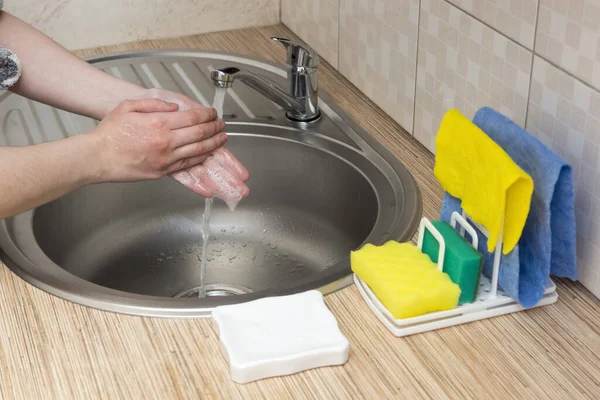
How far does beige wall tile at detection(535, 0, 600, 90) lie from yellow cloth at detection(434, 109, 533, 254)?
13cm

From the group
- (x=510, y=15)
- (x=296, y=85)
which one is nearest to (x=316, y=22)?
(x=296, y=85)

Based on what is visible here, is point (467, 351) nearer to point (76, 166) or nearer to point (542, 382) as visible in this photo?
point (542, 382)

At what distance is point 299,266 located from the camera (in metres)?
1.42

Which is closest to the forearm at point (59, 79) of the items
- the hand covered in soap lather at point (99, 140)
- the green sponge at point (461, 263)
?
the hand covered in soap lather at point (99, 140)

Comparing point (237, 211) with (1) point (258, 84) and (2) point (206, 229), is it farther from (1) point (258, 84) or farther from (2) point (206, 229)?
(1) point (258, 84)

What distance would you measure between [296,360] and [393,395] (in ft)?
0.34

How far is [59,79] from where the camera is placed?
1.21m

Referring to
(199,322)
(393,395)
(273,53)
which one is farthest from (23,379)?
(273,53)

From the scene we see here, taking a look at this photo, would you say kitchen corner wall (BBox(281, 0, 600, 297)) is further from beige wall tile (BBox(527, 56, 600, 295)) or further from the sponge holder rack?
the sponge holder rack

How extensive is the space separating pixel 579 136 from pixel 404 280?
263 mm

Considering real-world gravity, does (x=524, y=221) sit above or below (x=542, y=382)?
above

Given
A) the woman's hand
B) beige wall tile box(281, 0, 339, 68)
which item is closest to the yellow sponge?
the woman's hand

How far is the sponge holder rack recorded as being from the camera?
2.90ft

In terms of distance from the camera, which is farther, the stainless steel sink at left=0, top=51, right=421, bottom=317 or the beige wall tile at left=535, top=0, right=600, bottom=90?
the stainless steel sink at left=0, top=51, right=421, bottom=317
